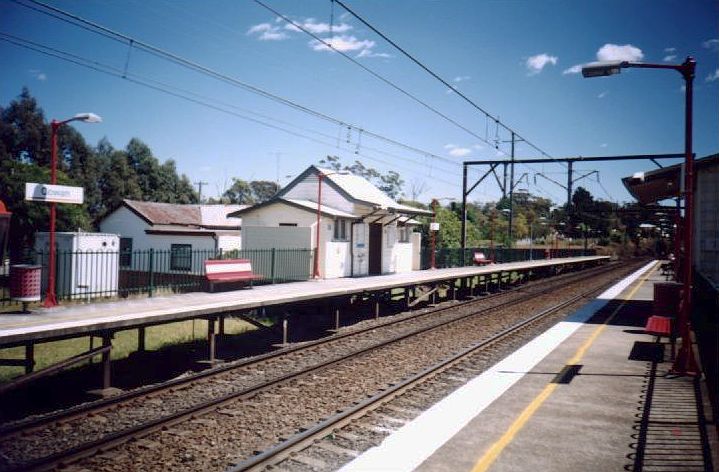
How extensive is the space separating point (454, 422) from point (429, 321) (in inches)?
371

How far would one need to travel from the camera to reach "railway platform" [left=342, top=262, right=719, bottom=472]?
521cm

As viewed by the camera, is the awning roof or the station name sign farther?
the awning roof

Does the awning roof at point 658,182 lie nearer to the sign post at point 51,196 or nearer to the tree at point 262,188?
the sign post at point 51,196

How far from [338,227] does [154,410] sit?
1662 cm

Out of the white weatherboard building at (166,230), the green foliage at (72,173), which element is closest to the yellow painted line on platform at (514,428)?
the white weatherboard building at (166,230)

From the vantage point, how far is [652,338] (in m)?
12.2

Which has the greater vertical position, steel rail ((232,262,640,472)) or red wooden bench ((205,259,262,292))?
red wooden bench ((205,259,262,292))

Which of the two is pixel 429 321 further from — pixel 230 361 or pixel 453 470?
pixel 453 470

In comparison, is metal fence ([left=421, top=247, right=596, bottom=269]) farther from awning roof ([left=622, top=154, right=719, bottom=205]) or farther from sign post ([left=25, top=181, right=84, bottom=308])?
sign post ([left=25, top=181, right=84, bottom=308])

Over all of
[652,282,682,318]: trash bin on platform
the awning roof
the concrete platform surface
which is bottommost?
the concrete platform surface

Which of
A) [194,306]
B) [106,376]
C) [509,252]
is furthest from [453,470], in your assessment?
[509,252]

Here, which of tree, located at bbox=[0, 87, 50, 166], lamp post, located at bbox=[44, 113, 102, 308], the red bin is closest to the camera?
the red bin

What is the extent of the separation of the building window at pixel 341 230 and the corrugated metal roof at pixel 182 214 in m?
13.9

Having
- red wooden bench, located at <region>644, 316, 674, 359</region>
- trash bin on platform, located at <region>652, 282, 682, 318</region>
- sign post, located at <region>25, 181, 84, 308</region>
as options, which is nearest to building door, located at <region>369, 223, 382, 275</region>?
Result: trash bin on platform, located at <region>652, 282, 682, 318</region>
